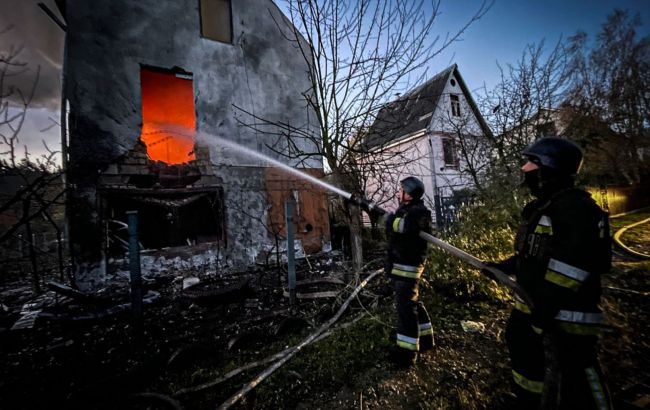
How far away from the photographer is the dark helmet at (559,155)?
1944 millimetres

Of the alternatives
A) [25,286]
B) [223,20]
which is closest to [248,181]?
[223,20]

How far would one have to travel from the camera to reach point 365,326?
385cm

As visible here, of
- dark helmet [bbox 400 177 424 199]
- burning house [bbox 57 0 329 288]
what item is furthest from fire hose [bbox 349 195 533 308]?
burning house [bbox 57 0 329 288]

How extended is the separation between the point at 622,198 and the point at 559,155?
18713 millimetres

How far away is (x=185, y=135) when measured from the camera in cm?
908

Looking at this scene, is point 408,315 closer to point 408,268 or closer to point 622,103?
point 408,268

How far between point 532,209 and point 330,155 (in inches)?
107

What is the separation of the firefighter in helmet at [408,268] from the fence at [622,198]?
15.4 metres

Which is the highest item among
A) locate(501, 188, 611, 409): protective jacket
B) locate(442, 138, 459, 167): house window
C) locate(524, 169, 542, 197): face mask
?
locate(442, 138, 459, 167): house window

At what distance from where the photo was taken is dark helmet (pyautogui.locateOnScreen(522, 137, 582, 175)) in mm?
1944

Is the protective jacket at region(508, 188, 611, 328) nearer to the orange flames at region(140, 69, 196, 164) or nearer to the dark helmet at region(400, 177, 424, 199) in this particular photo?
the dark helmet at region(400, 177, 424, 199)

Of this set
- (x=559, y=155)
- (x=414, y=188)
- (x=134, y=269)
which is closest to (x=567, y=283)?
(x=559, y=155)

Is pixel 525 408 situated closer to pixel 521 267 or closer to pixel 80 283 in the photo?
pixel 521 267

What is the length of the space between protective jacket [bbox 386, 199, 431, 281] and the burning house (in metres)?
3.09
